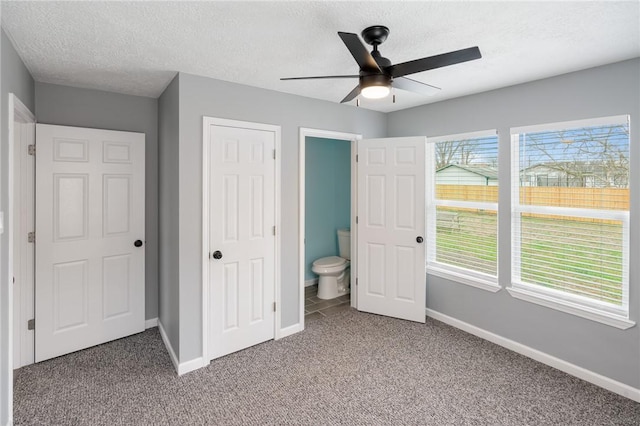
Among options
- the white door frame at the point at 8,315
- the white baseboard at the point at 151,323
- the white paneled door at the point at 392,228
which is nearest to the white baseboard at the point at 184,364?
the white baseboard at the point at 151,323

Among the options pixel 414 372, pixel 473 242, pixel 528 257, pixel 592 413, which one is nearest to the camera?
pixel 592 413

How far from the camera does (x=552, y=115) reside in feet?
8.97

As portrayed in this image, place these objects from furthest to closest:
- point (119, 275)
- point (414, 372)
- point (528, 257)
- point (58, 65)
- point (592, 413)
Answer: point (119, 275)
point (528, 257)
point (414, 372)
point (58, 65)
point (592, 413)

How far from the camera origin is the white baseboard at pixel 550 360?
2.38 m

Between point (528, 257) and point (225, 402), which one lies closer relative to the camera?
point (225, 402)

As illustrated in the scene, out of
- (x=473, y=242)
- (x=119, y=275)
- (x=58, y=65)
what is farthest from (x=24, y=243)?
(x=473, y=242)

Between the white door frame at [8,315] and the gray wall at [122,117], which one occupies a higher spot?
the gray wall at [122,117]

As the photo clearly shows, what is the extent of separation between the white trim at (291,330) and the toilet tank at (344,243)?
1716mm

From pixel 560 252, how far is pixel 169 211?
3.44 m

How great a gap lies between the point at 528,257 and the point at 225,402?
283 centimetres

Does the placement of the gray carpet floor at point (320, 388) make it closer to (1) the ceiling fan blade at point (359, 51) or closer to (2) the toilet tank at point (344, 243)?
(2) the toilet tank at point (344, 243)

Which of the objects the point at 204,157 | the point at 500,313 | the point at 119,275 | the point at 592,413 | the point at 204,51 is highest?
the point at 204,51

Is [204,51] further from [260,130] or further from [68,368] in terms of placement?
[68,368]

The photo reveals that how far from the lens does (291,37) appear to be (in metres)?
2.02
